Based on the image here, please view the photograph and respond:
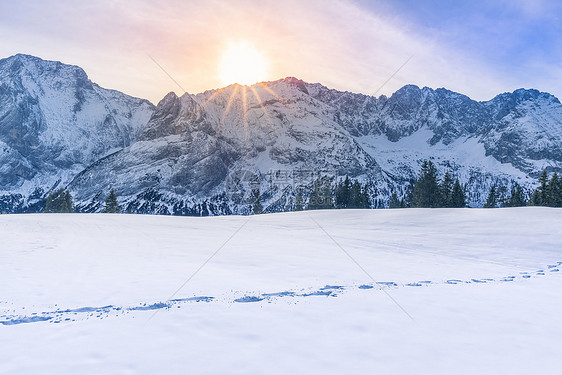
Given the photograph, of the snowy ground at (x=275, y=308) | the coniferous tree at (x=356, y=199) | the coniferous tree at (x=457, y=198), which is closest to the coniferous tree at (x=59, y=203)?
the snowy ground at (x=275, y=308)

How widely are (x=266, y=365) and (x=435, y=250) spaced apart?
14232 millimetres

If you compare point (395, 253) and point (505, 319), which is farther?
point (395, 253)

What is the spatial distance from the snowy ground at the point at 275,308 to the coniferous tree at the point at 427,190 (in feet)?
163

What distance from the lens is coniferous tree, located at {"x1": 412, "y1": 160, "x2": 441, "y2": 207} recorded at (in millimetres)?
64625

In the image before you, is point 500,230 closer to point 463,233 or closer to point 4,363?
point 463,233

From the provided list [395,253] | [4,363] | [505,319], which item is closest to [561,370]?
[505,319]

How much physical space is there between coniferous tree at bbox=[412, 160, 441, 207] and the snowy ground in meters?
49.8

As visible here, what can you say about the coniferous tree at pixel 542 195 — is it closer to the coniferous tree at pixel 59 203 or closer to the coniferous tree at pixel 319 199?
the coniferous tree at pixel 319 199

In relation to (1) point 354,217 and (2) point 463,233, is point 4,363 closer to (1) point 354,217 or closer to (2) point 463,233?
(2) point 463,233

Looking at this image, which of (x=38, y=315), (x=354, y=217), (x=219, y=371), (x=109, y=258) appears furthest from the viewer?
(x=354, y=217)

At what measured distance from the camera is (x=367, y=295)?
8.98m

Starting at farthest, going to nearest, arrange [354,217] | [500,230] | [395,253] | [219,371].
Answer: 1. [354,217]
2. [500,230]
3. [395,253]
4. [219,371]

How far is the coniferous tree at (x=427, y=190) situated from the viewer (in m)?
64.6

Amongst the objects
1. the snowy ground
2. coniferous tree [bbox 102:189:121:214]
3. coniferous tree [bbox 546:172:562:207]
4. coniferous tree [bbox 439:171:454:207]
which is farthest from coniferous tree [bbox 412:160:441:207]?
coniferous tree [bbox 102:189:121:214]
